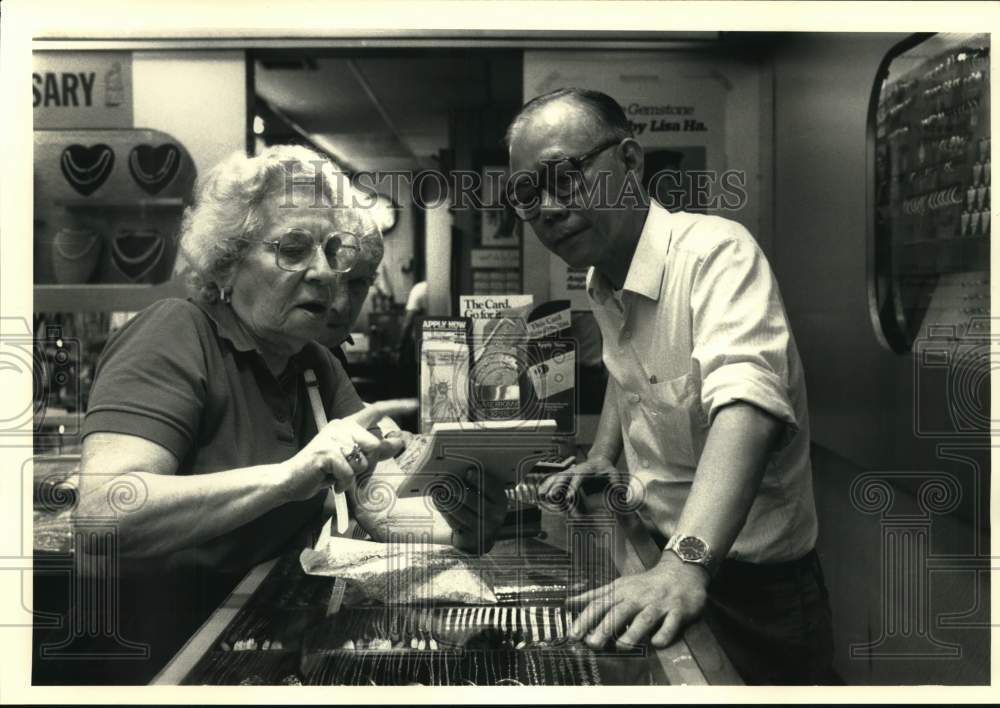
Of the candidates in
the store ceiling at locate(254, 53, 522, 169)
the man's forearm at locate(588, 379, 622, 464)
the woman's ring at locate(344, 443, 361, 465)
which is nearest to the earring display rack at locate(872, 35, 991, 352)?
the man's forearm at locate(588, 379, 622, 464)

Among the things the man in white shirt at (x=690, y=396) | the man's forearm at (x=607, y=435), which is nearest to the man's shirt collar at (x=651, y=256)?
the man in white shirt at (x=690, y=396)

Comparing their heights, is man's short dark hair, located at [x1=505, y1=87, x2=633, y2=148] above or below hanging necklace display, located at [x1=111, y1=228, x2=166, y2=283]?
above

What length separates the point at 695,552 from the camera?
1.53 meters

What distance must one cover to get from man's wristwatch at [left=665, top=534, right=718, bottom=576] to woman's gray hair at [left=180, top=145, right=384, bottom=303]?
0.78m

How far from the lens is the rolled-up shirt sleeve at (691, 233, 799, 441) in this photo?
1586 millimetres

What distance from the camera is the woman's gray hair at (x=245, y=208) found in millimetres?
1770

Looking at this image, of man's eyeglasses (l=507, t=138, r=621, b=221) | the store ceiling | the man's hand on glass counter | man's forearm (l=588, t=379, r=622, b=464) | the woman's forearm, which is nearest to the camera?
the man's hand on glass counter

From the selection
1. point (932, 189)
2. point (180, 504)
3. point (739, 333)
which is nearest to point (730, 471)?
point (739, 333)

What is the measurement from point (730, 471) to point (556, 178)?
2.00 ft

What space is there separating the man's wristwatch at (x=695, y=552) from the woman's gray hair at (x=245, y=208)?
78 centimetres

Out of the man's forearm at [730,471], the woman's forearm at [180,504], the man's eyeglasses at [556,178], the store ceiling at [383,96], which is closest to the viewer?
the man's forearm at [730,471]

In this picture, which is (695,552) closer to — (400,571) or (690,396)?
(690,396)

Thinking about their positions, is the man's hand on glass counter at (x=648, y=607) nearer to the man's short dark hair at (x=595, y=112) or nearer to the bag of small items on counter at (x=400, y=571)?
the bag of small items on counter at (x=400, y=571)

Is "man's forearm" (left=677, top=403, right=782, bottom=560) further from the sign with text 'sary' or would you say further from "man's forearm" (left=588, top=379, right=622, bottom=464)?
the sign with text 'sary'
